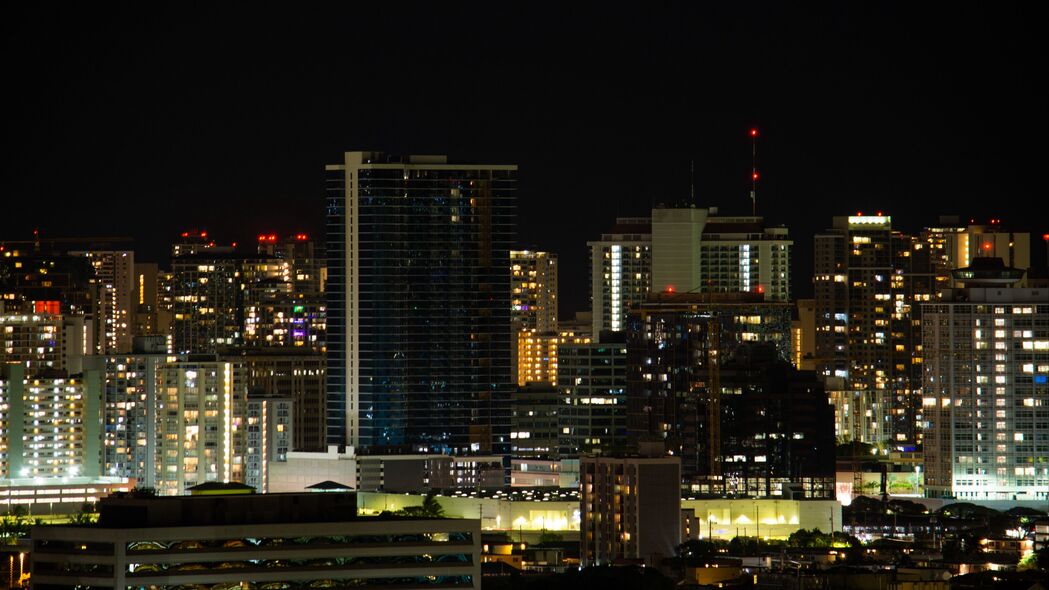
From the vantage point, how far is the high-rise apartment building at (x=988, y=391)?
440 feet

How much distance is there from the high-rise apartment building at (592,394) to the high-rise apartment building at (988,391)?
1975 centimetres

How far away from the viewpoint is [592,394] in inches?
6048

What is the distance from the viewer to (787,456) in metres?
131

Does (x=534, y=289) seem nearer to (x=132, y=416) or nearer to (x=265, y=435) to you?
(x=265, y=435)

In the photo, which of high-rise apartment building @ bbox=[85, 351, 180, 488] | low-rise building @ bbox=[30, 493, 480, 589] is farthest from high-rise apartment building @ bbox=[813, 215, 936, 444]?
low-rise building @ bbox=[30, 493, 480, 589]

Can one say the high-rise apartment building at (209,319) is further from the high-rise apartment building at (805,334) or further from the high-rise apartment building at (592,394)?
the high-rise apartment building at (592,394)

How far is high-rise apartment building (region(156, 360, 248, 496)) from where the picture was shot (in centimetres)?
14000

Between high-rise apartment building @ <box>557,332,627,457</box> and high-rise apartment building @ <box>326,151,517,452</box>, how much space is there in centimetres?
351

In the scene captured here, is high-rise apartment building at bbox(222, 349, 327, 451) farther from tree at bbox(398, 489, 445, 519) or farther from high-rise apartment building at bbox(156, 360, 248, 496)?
tree at bbox(398, 489, 445, 519)

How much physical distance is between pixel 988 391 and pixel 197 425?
36.5 m

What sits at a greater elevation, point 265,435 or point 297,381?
point 297,381

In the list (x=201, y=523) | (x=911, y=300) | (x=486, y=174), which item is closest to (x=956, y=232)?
(x=911, y=300)

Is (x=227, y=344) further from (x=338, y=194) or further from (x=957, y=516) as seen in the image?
(x=957, y=516)

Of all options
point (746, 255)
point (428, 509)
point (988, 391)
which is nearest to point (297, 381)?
point (746, 255)
